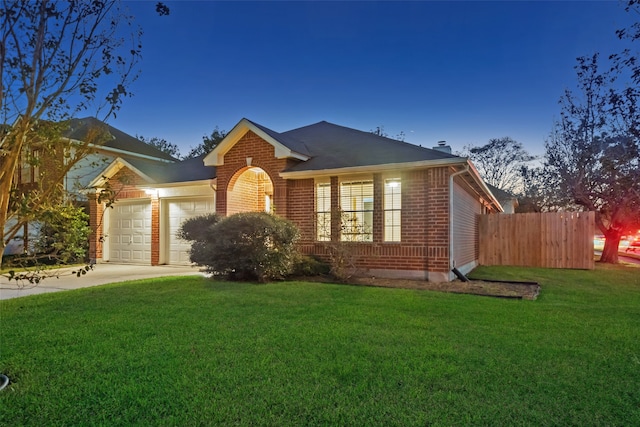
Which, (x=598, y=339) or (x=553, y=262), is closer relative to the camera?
(x=598, y=339)

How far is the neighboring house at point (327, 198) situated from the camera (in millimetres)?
9398

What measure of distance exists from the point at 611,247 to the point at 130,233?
20.2 meters

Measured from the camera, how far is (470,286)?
8.52m

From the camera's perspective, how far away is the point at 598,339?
178 inches

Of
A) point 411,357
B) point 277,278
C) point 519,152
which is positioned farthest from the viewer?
point 519,152

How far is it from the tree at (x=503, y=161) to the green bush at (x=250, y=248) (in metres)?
33.2

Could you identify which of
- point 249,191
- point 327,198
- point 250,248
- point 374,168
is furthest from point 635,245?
point 250,248

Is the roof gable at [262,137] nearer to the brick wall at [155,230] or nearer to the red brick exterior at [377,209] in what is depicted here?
the red brick exterior at [377,209]

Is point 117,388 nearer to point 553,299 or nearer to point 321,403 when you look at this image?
point 321,403

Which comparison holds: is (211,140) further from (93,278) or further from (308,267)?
(308,267)

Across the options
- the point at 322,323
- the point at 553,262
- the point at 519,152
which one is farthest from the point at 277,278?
the point at 519,152

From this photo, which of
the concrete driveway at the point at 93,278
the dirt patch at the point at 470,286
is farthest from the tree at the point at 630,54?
the concrete driveway at the point at 93,278

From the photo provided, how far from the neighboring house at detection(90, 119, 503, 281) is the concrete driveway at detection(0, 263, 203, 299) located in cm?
111

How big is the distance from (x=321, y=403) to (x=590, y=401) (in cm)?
215
